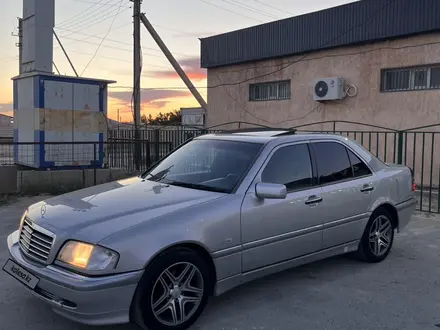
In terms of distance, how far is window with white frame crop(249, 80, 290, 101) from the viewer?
14979mm

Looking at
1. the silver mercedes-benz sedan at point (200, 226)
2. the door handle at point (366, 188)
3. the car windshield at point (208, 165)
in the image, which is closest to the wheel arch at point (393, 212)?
the silver mercedes-benz sedan at point (200, 226)

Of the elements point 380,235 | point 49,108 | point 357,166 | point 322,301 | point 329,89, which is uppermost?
point 329,89

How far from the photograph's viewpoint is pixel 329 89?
12938mm

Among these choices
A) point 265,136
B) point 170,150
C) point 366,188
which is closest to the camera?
point 265,136

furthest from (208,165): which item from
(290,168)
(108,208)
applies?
(108,208)

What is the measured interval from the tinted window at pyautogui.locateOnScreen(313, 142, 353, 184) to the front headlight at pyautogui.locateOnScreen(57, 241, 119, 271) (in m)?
2.45

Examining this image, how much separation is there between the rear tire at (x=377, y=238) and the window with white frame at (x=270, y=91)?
9738 mm

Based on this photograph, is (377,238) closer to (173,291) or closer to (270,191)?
(270,191)

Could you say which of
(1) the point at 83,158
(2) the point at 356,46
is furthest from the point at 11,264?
(2) the point at 356,46

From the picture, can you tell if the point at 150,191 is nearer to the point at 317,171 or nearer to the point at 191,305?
the point at 191,305

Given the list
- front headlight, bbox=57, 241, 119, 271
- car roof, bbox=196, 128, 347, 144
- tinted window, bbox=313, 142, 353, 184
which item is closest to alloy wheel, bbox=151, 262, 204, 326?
front headlight, bbox=57, 241, 119, 271

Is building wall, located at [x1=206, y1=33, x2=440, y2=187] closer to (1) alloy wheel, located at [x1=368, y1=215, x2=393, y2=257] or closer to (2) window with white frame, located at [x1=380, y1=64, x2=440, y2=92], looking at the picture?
(2) window with white frame, located at [x1=380, y1=64, x2=440, y2=92]

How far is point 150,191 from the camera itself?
4188 millimetres

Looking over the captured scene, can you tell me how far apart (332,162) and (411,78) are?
7.99 metres
